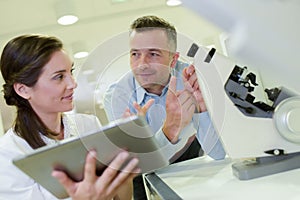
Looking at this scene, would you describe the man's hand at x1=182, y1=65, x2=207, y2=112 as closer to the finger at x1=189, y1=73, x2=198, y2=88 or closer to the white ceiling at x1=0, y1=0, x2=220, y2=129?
the finger at x1=189, y1=73, x2=198, y2=88

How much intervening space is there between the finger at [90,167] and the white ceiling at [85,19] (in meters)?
1.73

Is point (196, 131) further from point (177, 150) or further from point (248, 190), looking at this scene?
point (248, 190)

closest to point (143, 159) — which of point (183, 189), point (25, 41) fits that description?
point (183, 189)

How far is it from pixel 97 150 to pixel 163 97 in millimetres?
505

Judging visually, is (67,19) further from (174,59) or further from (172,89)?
(172,89)

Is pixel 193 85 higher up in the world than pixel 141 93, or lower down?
higher up

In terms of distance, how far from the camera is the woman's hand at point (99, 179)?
0.71 meters

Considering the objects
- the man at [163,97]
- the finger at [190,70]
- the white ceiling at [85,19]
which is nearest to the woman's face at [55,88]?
the man at [163,97]

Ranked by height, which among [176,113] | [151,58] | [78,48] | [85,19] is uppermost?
[151,58]

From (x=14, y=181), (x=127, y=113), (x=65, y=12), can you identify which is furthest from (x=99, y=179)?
(x=65, y=12)

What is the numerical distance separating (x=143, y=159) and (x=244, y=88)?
0.29m

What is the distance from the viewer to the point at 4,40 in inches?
102

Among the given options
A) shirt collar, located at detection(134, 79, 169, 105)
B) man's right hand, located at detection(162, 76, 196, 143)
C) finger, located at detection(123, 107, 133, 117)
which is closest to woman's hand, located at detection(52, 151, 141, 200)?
finger, located at detection(123, 107, 133, 117)

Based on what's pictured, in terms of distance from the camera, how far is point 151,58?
1166 millimetres
